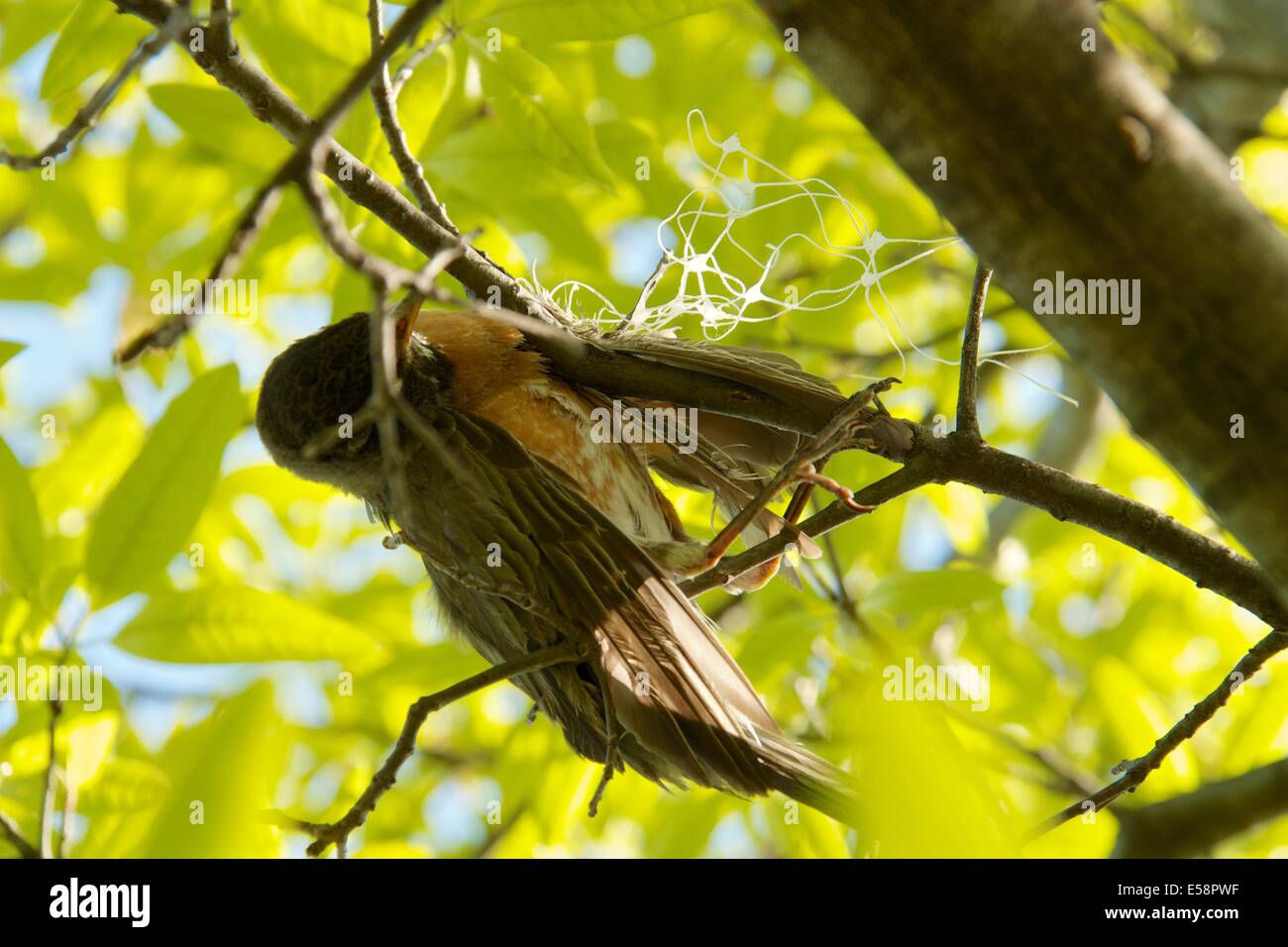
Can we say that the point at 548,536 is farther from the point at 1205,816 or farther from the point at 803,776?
the point at 1205,816

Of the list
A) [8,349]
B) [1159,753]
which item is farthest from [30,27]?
[1159,753]

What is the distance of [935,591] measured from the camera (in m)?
2.33

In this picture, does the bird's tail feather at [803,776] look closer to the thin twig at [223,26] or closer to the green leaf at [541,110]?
the green leaf at [541,110]

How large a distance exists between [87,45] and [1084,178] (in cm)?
185

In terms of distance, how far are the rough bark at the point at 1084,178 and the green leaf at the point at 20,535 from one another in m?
1.81

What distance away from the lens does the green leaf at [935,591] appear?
7.63ft

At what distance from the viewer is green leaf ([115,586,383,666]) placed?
2.18 meters

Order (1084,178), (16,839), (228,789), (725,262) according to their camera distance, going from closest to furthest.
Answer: (1084,178) < (228,789) < (16,839) < (725,262)

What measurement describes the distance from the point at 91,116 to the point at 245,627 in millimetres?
977

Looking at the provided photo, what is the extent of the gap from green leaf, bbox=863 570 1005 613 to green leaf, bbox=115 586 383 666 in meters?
1.13

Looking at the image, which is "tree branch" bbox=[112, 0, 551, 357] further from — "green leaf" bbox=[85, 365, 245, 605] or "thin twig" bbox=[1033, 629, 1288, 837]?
"thin twig" bbox=[1033, 629, 1288, 837]

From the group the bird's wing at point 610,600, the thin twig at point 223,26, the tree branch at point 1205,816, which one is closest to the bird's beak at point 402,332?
the bird's wing at point 610,600

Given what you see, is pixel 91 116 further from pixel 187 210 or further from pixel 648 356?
pixel 187 210

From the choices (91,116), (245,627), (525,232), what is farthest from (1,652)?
→ (525,232)
